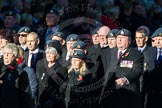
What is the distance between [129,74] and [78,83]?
80 centimetres

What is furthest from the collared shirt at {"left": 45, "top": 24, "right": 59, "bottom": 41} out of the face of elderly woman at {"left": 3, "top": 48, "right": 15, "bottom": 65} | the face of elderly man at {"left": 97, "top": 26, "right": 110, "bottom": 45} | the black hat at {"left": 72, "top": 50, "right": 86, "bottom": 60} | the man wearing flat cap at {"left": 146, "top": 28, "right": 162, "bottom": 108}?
the face of elderly woman at {"left": 3, "top": 48, "right": 15, "bottom": 65}

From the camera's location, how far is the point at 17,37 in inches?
562

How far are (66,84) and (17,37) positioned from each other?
6.68ft

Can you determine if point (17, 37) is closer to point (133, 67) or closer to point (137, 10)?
point (133, 67)

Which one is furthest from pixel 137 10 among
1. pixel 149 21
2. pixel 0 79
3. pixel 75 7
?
pixel 0 79

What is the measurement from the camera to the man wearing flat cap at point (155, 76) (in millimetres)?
13727

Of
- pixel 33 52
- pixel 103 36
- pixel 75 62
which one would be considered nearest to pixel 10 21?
pixel 33 52

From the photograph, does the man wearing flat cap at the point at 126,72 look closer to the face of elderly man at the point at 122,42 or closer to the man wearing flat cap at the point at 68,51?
the face of elderly man at the point at 122,42

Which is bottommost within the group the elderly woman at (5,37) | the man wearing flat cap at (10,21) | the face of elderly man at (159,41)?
the face of elderly man at (159,41)

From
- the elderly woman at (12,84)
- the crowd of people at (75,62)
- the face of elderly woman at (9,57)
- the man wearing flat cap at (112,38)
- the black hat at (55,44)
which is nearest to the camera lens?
the elderly woman at (12,84)

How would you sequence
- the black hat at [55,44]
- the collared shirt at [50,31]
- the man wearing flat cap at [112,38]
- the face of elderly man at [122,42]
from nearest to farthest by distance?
the face of elderly man at [122,42], the black hat at [55,44], the man wearing flat cap at [112,38], the collared shirt at [50,31]

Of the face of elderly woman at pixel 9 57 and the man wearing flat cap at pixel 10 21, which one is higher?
the man wearing flat cap at pixel 10 21

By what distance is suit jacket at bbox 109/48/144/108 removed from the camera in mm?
12547

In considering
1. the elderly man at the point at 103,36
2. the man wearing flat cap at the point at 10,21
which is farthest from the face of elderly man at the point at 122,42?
the man wearing flat cap at the point at 10,21
